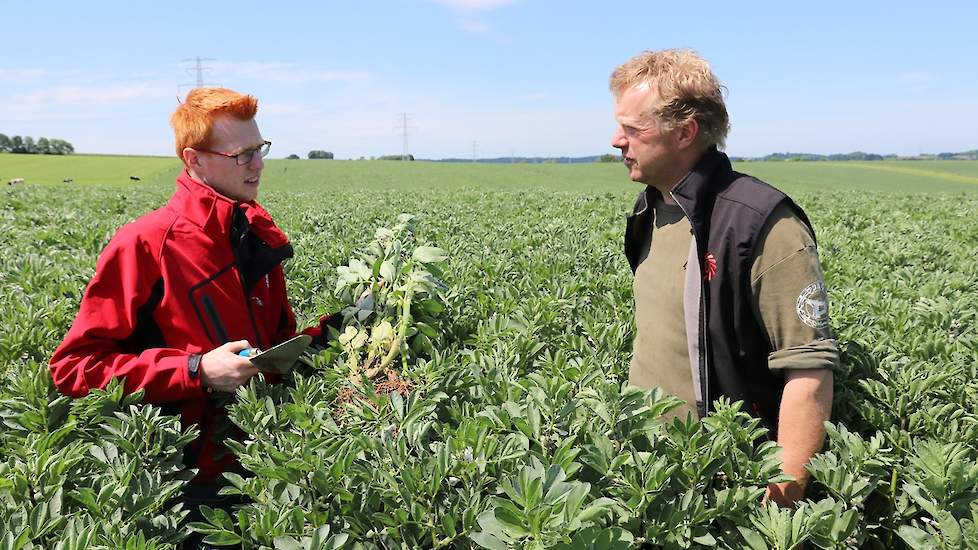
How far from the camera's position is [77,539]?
5.11 feet

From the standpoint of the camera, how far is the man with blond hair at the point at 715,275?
6.98 ft

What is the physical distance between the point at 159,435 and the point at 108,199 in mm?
17048

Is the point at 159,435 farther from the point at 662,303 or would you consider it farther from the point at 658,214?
the point at 658,214

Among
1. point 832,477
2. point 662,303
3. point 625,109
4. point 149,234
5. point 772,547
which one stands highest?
point 625,109

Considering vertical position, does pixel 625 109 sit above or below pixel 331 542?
above

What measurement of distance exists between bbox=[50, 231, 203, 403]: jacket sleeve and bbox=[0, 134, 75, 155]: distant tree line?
123059 millimetres

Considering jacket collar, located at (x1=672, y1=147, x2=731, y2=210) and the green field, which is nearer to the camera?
jacket collar, located at (x1=672, y1=147, x2=731, y2=210)

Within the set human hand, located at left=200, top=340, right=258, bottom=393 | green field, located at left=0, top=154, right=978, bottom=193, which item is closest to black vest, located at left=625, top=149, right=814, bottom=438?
human hand, located at left=200, top=340, right=258, bottom=393

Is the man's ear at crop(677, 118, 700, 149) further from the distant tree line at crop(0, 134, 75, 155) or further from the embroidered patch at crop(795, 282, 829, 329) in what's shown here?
the distant tree line at crop(0, 134, 75, 155)

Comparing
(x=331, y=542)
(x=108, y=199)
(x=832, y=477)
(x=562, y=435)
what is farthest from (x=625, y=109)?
(x=108, y=199)

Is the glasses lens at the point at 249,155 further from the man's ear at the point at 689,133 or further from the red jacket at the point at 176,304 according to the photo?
the man's ear at the point at 689,133

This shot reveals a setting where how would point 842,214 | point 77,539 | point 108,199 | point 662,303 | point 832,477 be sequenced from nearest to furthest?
1. point 77,539
2. point 832,477
3. point 662,303
4. point 842,214
5. point 108,199

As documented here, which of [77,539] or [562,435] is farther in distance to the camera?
[562,435]

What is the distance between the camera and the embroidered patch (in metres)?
2.11
